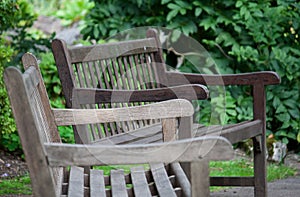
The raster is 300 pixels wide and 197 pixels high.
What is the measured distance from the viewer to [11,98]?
1.84 meters

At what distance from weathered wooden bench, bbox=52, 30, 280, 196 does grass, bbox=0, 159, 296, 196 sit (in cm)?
85

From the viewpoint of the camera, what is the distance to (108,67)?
3467 mm

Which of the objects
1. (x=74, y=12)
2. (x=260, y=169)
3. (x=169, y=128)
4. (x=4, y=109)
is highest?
(x=74, y=12)

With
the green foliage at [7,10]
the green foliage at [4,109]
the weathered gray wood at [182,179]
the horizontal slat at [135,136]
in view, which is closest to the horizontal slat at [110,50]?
the horizontal slat at [135,136]

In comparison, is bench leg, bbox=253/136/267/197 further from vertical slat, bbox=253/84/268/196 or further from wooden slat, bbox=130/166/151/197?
wooden slat, bbox=130/166/151/197

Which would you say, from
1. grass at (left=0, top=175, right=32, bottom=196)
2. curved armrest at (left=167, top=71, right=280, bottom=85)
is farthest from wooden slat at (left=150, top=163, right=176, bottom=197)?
grass at (left=0, top=175, right=32, bottom=196)

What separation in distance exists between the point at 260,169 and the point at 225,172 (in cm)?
112

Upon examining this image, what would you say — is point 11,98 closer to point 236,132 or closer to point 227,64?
point 236,132

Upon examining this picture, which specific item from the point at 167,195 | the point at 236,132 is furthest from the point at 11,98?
the point at 236,132

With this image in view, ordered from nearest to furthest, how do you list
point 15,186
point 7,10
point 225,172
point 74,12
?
point 15,186, point 7,10, point 225,172, point 74,12

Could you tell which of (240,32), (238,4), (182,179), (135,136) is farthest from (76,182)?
(240,32)

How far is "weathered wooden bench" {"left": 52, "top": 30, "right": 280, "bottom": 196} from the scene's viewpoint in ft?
9.66

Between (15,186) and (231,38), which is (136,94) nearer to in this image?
(15,186)

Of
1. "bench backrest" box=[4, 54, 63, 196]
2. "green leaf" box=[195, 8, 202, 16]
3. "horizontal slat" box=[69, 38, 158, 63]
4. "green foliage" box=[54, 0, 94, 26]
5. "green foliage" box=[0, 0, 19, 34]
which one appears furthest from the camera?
"green foliage" box=[54, 0, 94, 26]
